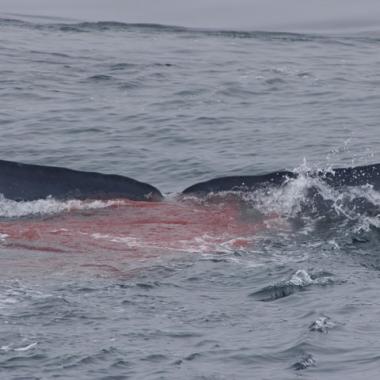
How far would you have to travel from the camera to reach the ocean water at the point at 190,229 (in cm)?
900

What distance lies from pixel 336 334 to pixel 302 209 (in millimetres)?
4446

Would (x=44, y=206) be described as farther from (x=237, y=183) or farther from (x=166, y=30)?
(x=166, y=30)

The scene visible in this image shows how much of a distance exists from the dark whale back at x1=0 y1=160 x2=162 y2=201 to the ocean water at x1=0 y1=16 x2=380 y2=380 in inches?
8.6

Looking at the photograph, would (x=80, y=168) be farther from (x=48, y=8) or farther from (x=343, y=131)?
(x=48, y=8)

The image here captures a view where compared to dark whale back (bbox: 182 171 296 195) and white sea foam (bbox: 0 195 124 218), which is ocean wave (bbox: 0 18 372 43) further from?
white sea foam (bbox: 0 195 124 218)

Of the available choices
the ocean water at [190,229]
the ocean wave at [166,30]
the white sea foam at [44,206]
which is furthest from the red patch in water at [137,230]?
the ocean wave at [166,30]

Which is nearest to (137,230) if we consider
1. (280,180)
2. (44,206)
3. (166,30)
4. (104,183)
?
(44,206)

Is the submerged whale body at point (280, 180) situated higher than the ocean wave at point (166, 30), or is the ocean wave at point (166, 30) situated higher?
the ocean wave at point (166, 30)

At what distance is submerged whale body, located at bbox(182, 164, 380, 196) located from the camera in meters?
13.8

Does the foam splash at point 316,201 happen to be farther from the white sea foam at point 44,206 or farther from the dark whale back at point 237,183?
the white sea foam at point 44,206

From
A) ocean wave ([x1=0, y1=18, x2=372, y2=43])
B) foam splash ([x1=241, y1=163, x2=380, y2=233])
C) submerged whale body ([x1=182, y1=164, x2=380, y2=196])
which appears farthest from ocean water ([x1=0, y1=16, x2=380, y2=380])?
ocean wave ([x1=0, y1=18, x2=372, y2=43])

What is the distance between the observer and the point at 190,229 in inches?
501

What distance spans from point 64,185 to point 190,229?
2010mm

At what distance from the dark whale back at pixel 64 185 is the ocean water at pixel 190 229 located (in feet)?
0.72
